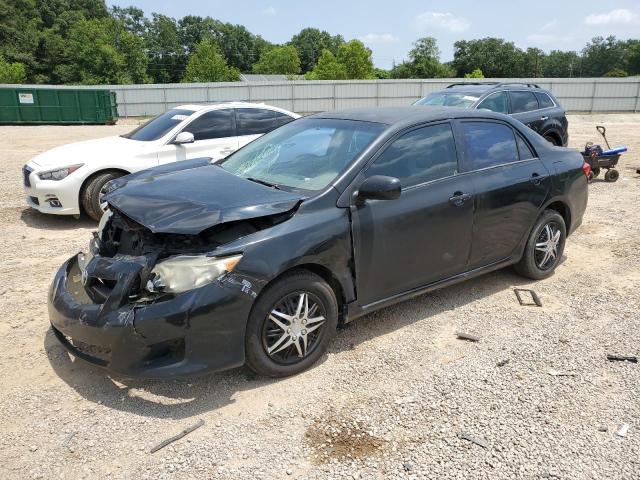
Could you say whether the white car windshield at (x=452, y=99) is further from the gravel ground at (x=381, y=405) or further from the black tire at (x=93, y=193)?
the gravel ground at (x=381, y=405)

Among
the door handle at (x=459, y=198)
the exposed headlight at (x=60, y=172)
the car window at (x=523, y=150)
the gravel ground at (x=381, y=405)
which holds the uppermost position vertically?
the car window at (x=523, y=150)

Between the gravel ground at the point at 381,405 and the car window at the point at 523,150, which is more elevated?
the car window at the point at 523,150

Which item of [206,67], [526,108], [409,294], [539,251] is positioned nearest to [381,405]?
[409,294]

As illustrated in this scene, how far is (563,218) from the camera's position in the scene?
5.39m

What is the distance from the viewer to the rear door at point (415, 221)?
12.4ft

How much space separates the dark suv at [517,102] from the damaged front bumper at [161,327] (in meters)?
7.78

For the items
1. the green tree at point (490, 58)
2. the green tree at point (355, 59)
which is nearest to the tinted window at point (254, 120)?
the green tree at point (355, 59)

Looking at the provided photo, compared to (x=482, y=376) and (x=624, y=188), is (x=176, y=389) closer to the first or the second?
(x=482, y=376)

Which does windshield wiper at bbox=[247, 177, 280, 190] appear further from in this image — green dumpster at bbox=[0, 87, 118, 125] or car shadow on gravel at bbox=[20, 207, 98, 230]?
green dumpster at bbox=[0, 87, 118, 125]

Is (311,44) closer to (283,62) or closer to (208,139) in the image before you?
(283,62)

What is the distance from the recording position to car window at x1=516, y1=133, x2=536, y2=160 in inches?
195

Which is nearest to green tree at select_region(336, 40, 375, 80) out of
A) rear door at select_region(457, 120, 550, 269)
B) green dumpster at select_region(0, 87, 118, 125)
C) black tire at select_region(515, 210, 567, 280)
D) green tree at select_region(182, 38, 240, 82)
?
green tree at select_region(182, 38, 240, 82)

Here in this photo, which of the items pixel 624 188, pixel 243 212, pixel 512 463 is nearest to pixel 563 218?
pixel 512 463

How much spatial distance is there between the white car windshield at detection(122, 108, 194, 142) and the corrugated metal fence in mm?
22984
